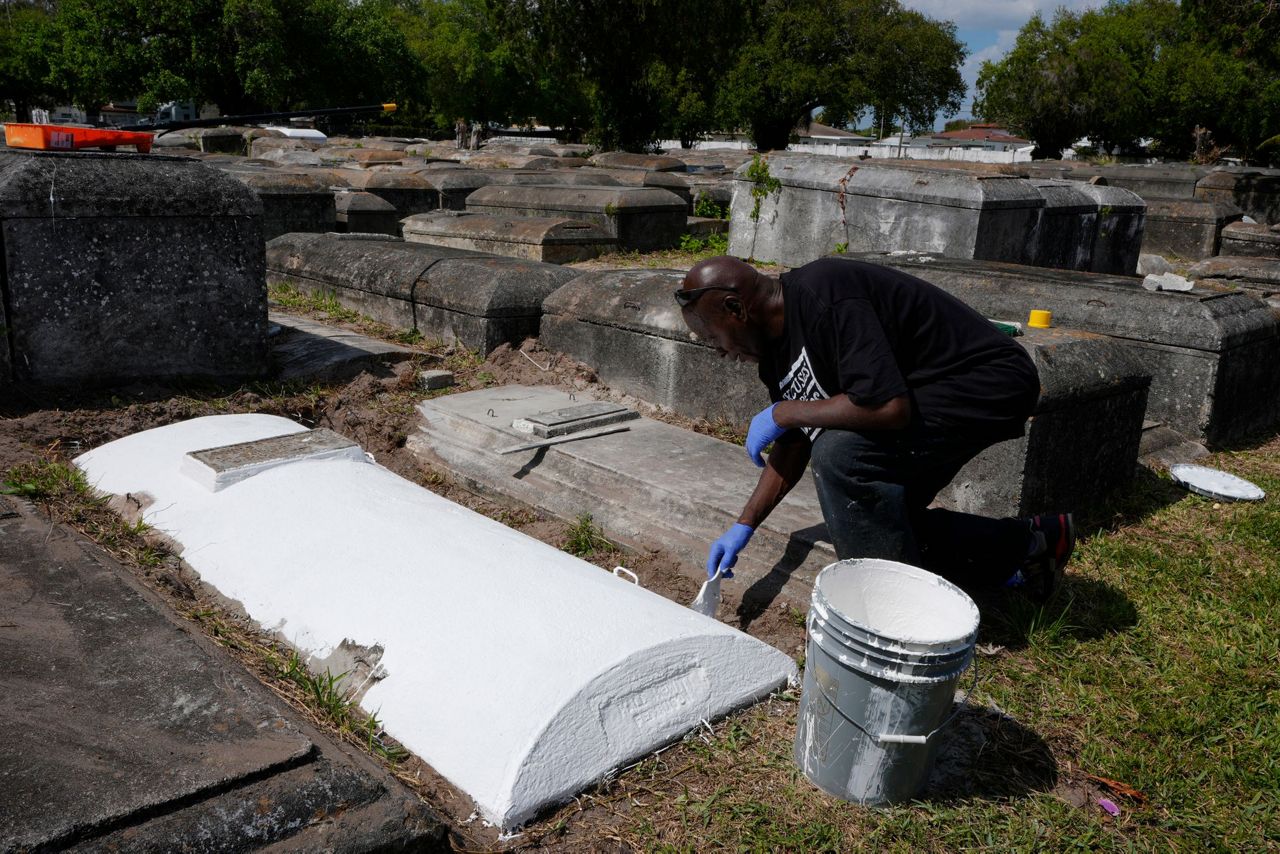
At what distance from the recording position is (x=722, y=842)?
2162 mm

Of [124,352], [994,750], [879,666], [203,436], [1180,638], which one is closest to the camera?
[879,666]

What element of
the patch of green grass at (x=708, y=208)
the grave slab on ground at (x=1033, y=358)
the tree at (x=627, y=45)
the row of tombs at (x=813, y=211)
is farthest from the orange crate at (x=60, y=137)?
the tree at (x=627, y=45)

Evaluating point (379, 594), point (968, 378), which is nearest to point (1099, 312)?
point (968, 378)

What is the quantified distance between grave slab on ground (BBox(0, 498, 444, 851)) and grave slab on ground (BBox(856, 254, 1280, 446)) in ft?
13.3

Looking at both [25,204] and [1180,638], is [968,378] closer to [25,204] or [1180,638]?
[1180,638]

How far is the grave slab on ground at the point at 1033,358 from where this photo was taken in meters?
3.62

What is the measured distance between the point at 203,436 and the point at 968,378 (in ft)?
9.15

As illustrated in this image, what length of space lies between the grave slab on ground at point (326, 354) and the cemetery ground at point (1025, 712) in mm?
1124

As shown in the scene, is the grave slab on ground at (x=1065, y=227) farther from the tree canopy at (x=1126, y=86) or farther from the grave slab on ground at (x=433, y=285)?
the tree canopy at (x=1126, y=86)

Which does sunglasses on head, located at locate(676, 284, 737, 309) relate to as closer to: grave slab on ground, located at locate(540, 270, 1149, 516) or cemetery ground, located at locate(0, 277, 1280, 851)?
cemetery ground, located at locate(0, 277, 1280, 851)

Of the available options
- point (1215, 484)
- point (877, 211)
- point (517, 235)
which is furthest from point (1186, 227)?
point (1215, 484)

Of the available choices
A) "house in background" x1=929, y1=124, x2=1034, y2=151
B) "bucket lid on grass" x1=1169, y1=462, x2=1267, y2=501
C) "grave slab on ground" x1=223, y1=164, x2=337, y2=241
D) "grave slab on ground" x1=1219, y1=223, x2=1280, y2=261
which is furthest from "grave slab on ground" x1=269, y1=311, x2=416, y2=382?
"house in background" x1=929, y1=124, x2=1034, y2=151

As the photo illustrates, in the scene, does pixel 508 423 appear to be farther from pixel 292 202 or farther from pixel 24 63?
pixel 24 63

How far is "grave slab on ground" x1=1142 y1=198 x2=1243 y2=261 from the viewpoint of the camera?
11750 mm
